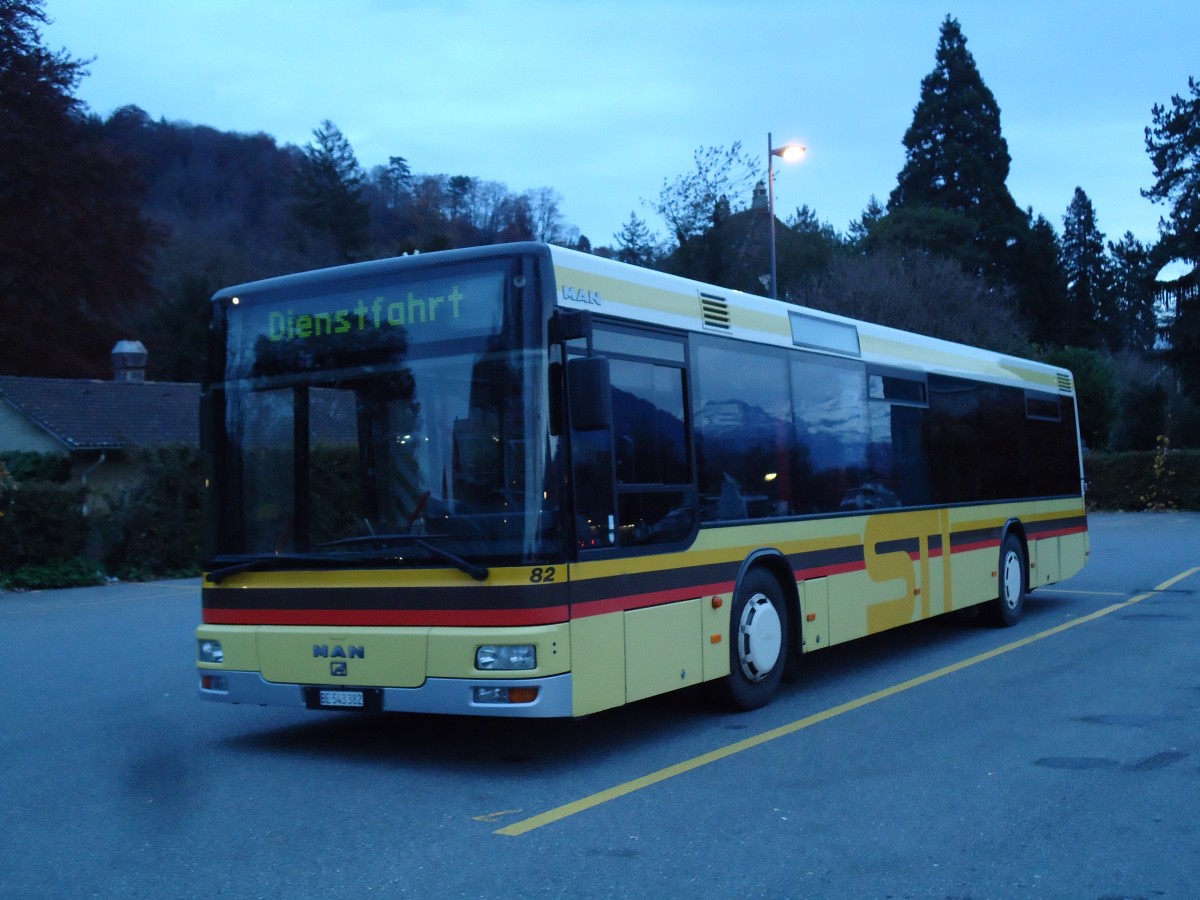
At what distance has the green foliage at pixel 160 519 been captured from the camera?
2247 centimetres

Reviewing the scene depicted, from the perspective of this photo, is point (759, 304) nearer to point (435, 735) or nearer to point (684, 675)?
point (684, 675)

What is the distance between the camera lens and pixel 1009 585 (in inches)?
531

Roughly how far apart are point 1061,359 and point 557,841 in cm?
4444

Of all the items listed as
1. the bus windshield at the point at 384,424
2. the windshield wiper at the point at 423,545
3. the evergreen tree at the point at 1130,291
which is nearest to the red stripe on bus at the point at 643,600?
the bus windshield at the point at 384,424

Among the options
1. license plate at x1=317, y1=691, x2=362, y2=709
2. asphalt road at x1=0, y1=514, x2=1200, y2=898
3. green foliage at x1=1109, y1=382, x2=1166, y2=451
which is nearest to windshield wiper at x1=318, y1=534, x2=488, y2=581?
license plate at x1=317, y1=691, x2=362, y2=709

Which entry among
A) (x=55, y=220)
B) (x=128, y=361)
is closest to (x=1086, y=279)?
(x=128, y=361)

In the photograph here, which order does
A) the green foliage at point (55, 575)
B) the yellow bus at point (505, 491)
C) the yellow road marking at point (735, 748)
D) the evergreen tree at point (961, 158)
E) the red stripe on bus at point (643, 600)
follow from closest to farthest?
1. the yellow road marking at point (735, 748)
2. the yellow bus at point (505, 491)
3. the red stripe on bus at point (643, 600)
4. the green foliage at point (55, 575)
5. the evergreen tree at point (961, 158)

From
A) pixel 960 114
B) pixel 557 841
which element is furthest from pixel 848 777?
pixel 960 114

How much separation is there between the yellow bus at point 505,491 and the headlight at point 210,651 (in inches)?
1.1

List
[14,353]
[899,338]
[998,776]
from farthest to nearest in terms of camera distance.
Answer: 1. [14,353]
2. [899,338]
3. [998,776]

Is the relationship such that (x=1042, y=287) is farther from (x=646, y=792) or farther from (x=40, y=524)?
(x=646, y=792)

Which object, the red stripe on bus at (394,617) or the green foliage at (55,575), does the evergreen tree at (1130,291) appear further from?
the red stripe on bus at (394,617)

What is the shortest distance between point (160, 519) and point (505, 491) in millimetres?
17651

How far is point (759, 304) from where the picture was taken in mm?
9328
